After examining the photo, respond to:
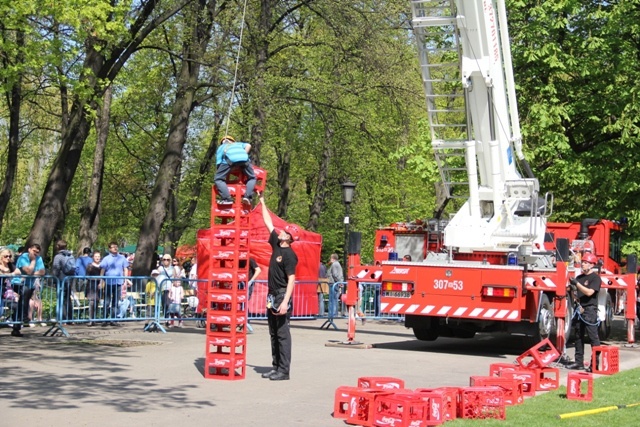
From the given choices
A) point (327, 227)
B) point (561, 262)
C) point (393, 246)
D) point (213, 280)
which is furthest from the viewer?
point (327, 227)

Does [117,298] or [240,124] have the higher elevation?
[240,124]

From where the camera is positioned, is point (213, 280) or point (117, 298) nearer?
point (213, 280)

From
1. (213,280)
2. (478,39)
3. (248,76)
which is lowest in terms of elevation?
(213,280)

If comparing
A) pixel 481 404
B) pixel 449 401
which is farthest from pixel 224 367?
pixel 481 404

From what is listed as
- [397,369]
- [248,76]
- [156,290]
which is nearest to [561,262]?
[397,369]

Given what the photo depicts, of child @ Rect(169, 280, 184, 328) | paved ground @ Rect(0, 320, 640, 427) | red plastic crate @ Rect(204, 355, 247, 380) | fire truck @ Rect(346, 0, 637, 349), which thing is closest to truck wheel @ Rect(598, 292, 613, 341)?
paved ground @ Rect(0, 320, 640, 427)

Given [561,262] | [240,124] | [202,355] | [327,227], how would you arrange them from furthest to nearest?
[327,227] → [240,124] → [561,262] → [202,355]

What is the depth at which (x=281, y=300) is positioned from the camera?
12625 mm

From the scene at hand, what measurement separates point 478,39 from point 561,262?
161 inches

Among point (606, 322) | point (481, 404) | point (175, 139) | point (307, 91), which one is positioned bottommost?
point (481, 404)

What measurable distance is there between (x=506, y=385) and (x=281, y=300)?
10.2 ft

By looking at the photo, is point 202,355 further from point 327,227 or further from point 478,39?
point 327,227

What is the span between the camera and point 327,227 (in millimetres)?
45688

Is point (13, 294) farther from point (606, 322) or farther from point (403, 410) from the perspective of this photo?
point (606, 322)
